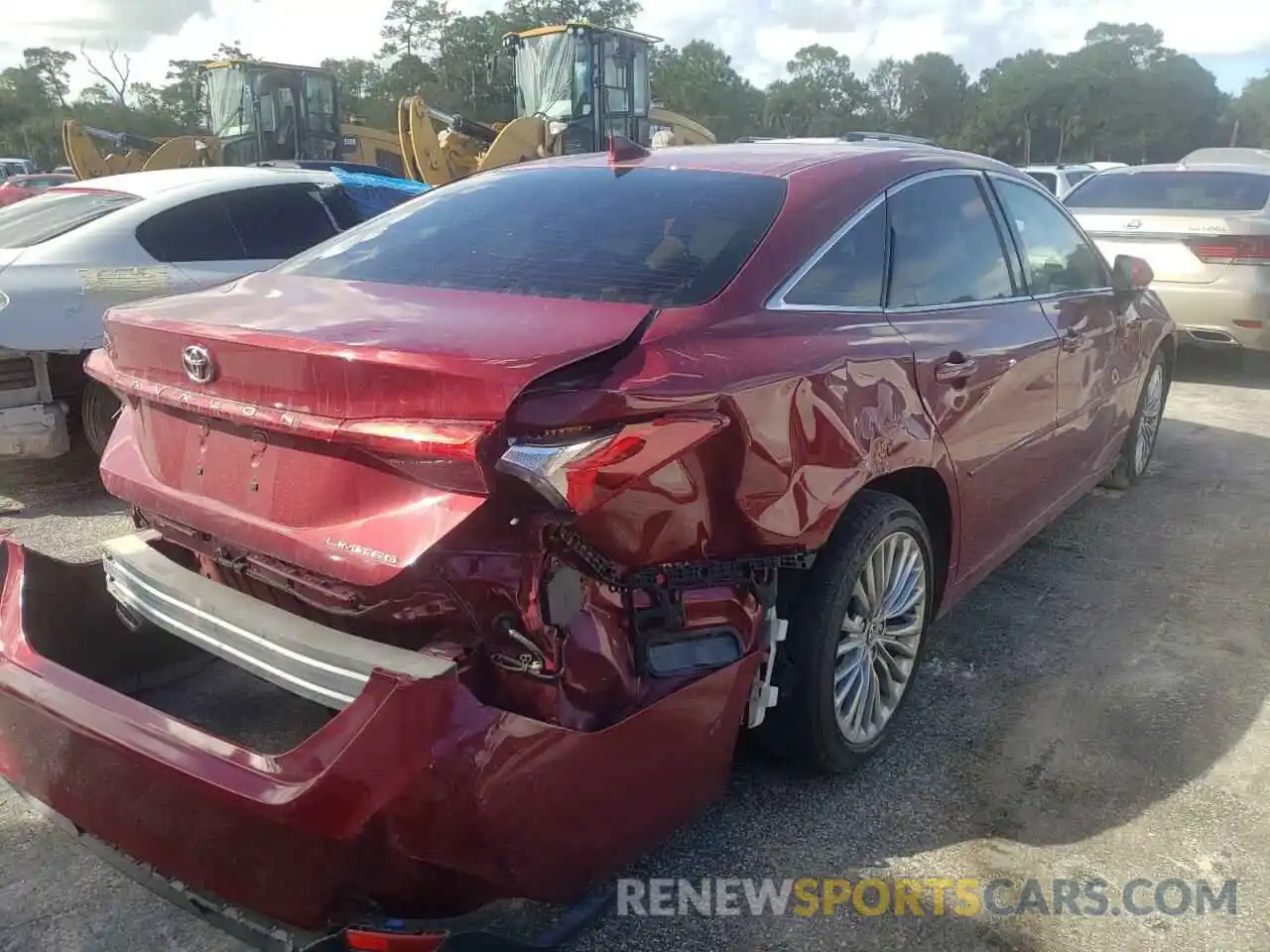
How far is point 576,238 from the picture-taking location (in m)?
2.81

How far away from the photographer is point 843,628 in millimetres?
2791

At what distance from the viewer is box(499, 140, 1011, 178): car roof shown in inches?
119

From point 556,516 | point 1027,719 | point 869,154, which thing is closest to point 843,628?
point 1027,719

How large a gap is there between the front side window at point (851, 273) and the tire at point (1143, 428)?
2.67m

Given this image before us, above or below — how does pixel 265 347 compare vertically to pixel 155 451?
above

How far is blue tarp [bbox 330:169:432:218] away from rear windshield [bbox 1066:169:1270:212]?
5.34m

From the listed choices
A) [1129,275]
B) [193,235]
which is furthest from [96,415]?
[1129,275]

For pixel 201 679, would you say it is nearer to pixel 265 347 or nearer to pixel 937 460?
pixel 265 347

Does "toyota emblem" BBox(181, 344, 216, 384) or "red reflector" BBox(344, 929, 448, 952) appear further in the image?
"toyota emblem" BBox(181, 344, 216, 384)

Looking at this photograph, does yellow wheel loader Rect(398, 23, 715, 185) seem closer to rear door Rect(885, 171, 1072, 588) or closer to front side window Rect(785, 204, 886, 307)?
rear door Rect(885, 171, 1072, 588)

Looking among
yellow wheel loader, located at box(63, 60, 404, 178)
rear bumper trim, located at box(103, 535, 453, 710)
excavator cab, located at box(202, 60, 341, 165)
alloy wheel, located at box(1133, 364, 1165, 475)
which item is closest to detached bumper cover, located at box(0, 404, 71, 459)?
rear bumper trim, located at box(103, 535, 453, 710)

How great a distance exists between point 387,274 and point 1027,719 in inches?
90.7

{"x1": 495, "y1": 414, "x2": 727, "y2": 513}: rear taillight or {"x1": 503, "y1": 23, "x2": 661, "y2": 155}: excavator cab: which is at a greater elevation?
{"x1": 503, "y1": 23, "x2": 661, "y2": 155}: excavator cab

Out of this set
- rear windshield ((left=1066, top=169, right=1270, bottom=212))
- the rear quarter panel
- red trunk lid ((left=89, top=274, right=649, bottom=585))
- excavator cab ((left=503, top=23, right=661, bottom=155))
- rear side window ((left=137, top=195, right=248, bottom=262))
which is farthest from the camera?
excavator cab ((left=503, top=23, right=661, bottom=155))
